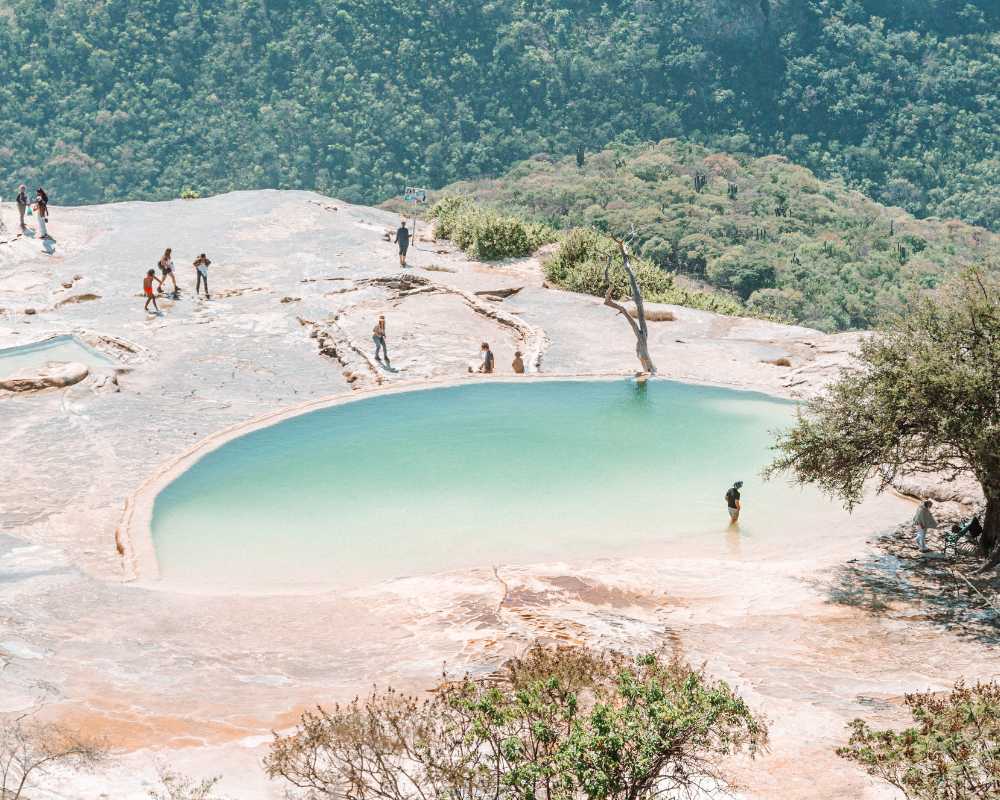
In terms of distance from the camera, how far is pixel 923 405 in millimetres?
14016

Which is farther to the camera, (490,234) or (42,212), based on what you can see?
(490,234)

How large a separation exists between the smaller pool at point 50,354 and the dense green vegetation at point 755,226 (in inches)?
1138

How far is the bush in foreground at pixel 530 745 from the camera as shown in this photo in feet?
25.3

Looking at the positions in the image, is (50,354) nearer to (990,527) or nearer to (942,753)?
(990,527)

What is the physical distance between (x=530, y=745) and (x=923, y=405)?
26.7ft

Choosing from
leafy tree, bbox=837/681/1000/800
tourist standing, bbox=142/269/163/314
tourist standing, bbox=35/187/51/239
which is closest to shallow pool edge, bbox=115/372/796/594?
tourist standing, bbox=142/269/163/314

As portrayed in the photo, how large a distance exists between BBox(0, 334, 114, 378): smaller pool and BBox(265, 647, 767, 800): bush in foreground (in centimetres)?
1587

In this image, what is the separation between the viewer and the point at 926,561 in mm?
14727

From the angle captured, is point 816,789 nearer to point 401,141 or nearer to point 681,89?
point 401,141

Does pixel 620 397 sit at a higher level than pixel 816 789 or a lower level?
higher

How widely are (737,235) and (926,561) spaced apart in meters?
50.2

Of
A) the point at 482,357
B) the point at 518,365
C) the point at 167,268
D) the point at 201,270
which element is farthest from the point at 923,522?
the point at 167,268

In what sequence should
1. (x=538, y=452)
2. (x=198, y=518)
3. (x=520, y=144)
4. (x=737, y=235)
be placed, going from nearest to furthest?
(x=198, y=518), (x=538, y=452), (x=737, y=235), (x=520, y=144)

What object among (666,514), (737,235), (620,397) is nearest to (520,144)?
(737,235)
